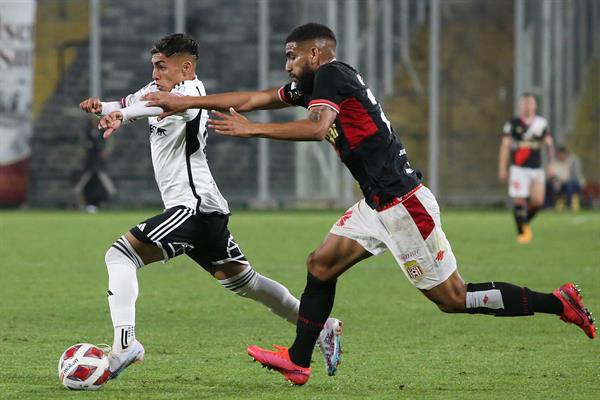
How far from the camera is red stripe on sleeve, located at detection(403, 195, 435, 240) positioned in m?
7.26

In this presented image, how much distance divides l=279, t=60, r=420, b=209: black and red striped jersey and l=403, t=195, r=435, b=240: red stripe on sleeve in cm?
7

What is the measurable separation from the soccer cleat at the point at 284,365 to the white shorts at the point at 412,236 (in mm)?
772

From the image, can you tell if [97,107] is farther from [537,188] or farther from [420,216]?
[537,188]

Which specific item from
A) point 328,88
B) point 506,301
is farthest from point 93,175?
point 328,88

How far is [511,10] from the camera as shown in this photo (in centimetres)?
3231

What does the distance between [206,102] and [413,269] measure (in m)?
1.49

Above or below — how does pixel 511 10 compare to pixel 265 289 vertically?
above

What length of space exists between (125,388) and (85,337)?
2109 millimetres

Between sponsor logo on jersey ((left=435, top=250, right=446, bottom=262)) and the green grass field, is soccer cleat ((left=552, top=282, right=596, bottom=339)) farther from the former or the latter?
sponsor logo on jersey ((left=435, top=250, right=446, bottom=262))

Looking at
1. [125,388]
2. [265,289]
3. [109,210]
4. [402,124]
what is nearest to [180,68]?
[265,289]

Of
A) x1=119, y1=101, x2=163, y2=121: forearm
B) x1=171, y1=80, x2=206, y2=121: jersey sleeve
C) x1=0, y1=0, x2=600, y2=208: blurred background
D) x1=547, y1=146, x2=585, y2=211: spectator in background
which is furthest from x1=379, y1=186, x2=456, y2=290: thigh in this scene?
x1=547, y1=146, x2=585, y2=211: spectator in background

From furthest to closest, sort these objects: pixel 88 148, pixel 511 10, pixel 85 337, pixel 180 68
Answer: pixel 511 10 → pixel 88 148 → pixel 85 337 → pixel 180 68

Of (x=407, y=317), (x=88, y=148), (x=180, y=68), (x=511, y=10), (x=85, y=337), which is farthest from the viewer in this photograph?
(x=511, y=10)

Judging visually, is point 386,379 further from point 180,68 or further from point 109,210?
point 109,210
